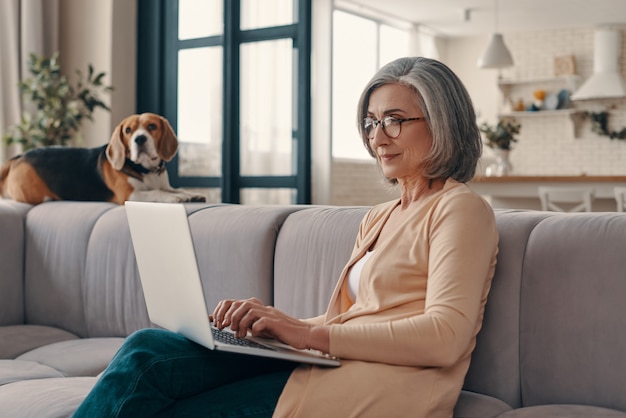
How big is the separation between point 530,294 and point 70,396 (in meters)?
1.08

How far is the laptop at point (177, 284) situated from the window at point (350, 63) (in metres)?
6.74

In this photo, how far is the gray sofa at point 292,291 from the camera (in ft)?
5.69

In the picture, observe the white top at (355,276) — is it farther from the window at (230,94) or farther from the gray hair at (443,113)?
the window at (230,94)

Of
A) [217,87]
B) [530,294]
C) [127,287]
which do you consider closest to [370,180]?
[217,87]

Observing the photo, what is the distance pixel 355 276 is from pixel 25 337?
1517mm

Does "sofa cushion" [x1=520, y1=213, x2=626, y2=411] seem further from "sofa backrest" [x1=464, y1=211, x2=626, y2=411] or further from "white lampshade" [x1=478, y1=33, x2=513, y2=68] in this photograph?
"white lampshade" [x1=478, y1=33, x2=513, y2=68]

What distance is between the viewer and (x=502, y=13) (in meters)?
9.01

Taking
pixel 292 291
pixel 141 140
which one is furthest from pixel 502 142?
pixel 292 291

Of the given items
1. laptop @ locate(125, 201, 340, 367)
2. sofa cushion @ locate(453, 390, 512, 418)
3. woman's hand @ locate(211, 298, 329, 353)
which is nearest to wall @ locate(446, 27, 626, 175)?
sofa cushion @ locate(453, 390, 512, 418)

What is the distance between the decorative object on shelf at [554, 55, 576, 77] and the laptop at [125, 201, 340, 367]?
880cm

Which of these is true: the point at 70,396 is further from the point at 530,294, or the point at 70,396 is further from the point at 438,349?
the point at 530,294

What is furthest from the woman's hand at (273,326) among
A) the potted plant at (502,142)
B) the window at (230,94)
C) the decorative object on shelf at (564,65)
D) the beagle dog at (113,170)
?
the decorative object on shelf at (564,65)

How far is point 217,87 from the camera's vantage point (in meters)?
5.41

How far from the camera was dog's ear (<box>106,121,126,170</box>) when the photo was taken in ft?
10.6
